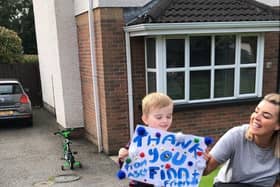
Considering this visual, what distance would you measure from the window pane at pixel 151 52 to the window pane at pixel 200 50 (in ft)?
2.41

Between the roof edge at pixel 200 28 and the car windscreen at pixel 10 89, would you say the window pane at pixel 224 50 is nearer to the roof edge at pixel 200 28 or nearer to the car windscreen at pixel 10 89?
the roof edge at pixel 200 28

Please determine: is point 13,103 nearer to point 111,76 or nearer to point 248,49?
point 111,76

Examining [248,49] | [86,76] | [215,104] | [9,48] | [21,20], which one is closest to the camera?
[215,104]

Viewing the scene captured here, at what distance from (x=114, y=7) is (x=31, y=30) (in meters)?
21.9

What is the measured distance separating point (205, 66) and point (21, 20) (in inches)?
974

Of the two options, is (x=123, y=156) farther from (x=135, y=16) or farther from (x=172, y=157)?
(x=135, y=16)

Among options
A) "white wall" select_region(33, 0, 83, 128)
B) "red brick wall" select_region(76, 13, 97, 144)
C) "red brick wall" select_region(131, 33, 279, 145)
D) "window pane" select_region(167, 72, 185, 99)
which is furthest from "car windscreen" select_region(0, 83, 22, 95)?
"window pane" select_region(167, 72, 185, 99)

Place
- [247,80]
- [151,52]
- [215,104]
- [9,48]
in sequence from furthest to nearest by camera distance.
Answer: [9,48] → [247,80] → [215,104] → [151,52]

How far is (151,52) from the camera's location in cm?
643

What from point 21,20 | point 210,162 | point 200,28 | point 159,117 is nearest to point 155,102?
point 159,117

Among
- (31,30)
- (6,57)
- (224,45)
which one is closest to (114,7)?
(224,45)

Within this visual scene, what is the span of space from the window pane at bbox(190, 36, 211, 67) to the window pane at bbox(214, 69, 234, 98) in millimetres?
385

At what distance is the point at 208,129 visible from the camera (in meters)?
6.89

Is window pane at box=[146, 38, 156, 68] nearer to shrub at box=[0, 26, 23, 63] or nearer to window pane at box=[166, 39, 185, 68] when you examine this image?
window pane at box=[166, 39, 185, 68]
